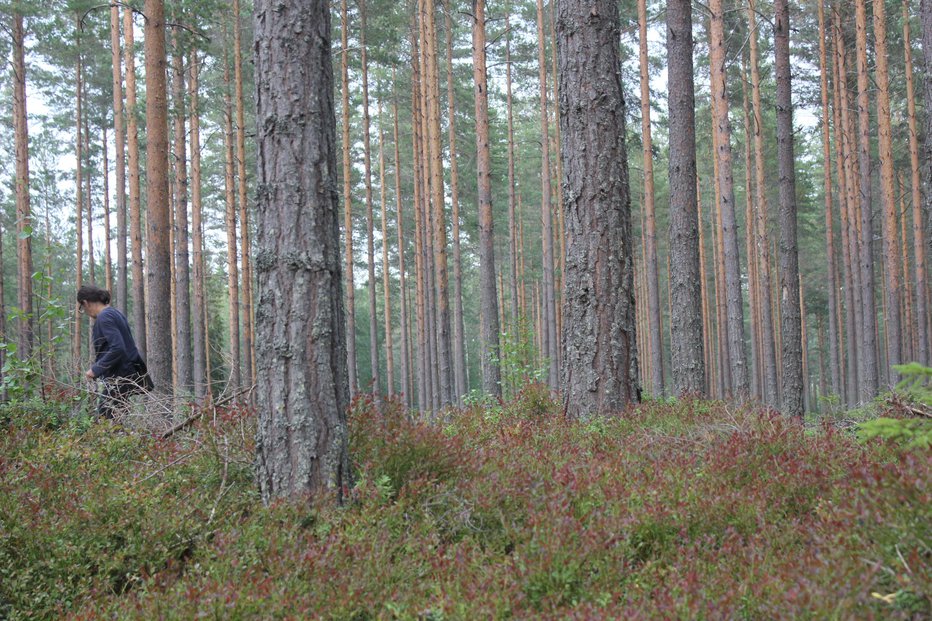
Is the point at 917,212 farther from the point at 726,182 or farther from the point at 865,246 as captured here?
the point at 726,182

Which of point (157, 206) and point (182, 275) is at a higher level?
point (157, 206)

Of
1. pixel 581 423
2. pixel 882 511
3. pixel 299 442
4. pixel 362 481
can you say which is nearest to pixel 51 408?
pixel 299 442

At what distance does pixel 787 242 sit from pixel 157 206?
10.5 metres

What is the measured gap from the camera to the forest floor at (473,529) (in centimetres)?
273

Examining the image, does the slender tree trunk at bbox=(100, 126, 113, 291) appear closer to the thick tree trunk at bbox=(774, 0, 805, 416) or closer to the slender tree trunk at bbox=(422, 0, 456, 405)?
the slender tree trunk at bbox=(422, 0, 456, 405)

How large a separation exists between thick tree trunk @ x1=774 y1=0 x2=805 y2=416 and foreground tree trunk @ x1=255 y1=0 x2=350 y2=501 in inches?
360

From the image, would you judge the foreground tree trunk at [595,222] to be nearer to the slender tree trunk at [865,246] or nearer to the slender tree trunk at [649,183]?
the slender tree trunk at [649,183]

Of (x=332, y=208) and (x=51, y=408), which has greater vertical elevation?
(x=332, y=208)

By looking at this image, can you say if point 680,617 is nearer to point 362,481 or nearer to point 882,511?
point 882,511

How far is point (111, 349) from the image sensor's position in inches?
248

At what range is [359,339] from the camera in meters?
57.2

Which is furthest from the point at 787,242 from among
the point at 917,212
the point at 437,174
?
the point at 917,212

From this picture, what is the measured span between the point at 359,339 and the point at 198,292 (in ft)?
109

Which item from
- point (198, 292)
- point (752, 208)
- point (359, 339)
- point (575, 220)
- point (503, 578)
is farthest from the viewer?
point (359, 339)
